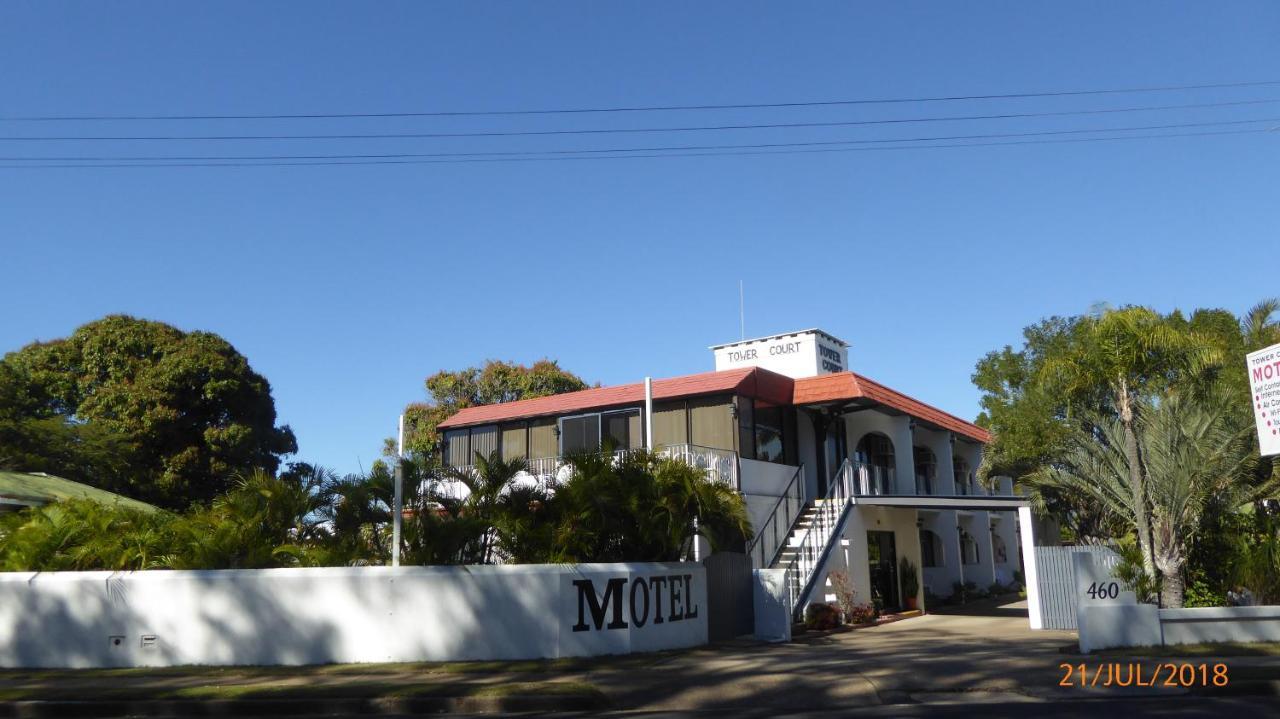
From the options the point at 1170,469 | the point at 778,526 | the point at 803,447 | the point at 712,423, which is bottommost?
the point at 778,526

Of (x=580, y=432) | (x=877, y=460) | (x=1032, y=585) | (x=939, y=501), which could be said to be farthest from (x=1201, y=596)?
(x=580, y=432)

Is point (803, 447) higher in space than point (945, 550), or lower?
higher

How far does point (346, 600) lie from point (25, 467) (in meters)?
21.3

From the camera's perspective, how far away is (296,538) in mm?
16047

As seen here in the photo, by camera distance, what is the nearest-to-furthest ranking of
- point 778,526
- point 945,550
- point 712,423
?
point 778,526 < point 712,423 < point 945,550

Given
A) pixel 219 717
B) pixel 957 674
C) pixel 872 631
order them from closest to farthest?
pixel 219 717
pixel 957 674
pixel 872 631

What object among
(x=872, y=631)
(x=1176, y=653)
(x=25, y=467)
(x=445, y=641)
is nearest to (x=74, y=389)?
(x=25, y=467)

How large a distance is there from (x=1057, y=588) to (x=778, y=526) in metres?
6.51

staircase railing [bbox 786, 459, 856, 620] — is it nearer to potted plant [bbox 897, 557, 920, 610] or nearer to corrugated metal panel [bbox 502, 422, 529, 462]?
potted plant [bbox 897, 557, 920, 610]

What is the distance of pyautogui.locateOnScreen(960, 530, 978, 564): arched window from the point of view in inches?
1255

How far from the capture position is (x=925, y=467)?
1232 inches

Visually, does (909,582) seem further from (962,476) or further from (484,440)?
(484,440)

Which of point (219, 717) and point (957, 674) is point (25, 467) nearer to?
point (219, 717)

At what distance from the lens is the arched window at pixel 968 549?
31.9 m
